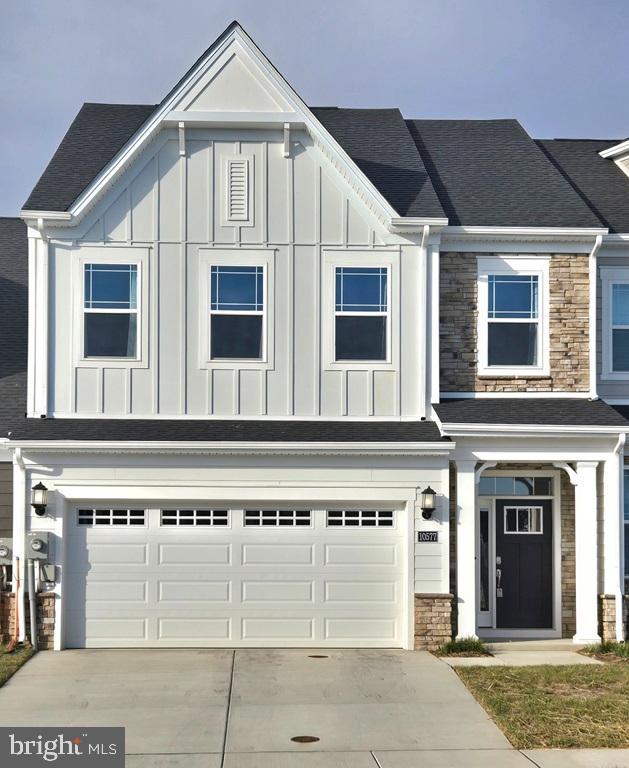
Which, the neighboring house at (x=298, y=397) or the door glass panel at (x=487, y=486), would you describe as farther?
the door glass panel at (x=487, y=486)

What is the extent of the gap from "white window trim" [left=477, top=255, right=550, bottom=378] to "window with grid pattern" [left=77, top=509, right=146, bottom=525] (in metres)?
5.52

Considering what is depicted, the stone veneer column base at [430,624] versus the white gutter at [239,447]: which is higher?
the white gutter at [239,447]

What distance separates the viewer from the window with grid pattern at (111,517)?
51.1 ft

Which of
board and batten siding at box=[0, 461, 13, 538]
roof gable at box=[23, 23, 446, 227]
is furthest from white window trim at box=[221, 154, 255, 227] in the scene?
board and batten siding at box=[0, 461, 13, 538]

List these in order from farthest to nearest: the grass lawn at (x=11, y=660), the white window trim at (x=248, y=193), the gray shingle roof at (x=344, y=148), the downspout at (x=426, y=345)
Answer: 1. the gray shingle roof at (x=344, y=148)
2. the white window trim at (x=248, y=193)
3. the downspout at (x=426, y=345)
4. the grass lawn at (x=11, y=660)

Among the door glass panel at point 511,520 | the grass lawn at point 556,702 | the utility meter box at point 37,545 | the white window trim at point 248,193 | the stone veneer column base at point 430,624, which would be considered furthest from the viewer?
the door glass panel at point 511,520

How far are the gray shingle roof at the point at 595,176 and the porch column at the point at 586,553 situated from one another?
415 cm

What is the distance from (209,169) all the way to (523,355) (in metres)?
5.51

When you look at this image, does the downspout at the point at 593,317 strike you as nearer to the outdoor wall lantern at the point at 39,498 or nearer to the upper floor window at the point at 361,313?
the upper floor window at the point at 361,313

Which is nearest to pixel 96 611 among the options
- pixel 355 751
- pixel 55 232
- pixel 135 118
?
pixel 55 232

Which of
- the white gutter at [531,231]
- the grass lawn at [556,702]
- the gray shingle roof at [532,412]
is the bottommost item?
the grass lawn at [556,702]

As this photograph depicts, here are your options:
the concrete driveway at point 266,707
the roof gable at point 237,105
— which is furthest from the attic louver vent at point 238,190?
the concrete driveway at point 266,707

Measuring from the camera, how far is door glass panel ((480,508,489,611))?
1684 centimetres

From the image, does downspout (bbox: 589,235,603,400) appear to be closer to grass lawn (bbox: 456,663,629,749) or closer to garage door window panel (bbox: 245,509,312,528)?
grass lawn (bbox: 456,663,629,749)
